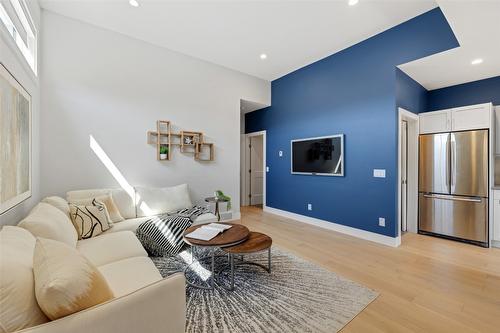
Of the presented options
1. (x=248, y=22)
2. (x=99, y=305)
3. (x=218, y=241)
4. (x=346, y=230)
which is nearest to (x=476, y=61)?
(x=346, y=230)

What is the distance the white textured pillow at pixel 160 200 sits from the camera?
125 inches

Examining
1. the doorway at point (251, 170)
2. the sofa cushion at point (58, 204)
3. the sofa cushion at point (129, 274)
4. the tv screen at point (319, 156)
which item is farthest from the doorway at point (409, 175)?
the sofa cushion at point (58, 204)

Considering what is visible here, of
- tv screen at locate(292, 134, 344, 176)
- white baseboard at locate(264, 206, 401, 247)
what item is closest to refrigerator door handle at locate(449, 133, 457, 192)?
white baseboard at locate(264, 206, 401, 247)

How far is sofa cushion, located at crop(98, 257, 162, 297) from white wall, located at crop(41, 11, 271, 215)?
1.95 m

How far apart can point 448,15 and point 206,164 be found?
3.72 meters

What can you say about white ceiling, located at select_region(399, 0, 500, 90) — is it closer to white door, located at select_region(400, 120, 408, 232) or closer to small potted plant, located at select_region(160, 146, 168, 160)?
white door, located at select_region(400, 120, 408, 232)

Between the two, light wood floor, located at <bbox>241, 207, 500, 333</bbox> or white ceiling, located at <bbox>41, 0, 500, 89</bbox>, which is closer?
light wood floor, located at <bbox>241, 207, 500, 333</bbox>

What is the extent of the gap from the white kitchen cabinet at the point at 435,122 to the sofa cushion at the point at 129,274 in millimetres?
4391

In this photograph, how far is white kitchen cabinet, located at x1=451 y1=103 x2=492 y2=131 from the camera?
3.11m

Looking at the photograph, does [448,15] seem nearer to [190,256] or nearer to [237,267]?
[237,267]

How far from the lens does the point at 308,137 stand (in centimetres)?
434

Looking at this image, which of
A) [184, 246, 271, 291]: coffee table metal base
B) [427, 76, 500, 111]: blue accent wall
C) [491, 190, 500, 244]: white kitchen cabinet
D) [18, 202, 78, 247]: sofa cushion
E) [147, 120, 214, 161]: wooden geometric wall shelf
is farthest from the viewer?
[147, 120, 214, 161]: wooden geometric wall shelf

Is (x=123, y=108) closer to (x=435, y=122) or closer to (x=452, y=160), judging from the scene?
(x=435, y=122)

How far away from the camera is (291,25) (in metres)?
3.03
